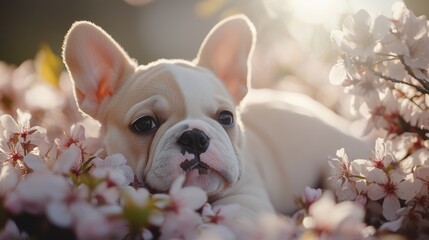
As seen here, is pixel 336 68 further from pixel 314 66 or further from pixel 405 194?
pixel 314 66

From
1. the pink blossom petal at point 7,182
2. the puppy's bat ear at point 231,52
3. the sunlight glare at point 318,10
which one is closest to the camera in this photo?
the pink blossom petal at point 7,182

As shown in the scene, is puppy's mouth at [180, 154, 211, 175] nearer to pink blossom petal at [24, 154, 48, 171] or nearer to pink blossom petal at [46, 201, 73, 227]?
pink blossom petal at [24, 154, 48, 171]

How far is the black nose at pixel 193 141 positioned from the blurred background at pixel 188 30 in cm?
73

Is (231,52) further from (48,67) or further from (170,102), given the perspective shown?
(48,67)

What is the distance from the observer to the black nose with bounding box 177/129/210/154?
1.18 m

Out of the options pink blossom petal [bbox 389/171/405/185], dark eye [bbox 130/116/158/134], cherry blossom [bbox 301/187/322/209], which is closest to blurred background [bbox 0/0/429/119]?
dark eye [bbox 130/116/158/134]

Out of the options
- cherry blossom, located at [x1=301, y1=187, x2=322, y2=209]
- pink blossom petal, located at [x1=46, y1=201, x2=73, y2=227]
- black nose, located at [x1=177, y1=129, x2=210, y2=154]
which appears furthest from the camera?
black nose, located at [x1=177, y1=129, x2=210, y2=154]

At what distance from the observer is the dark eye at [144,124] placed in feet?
4.27

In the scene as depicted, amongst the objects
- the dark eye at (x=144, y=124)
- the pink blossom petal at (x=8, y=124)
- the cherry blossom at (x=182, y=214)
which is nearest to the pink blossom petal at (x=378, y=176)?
the cherry blossom at (x=182, y=214)

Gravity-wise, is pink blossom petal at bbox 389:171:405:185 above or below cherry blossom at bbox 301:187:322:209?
above

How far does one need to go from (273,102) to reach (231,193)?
0.54 m

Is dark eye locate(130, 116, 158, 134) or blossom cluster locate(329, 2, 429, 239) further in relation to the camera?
dark eye locate(130, 116, 158, 134)

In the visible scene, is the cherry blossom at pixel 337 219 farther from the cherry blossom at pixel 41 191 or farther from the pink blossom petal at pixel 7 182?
the pink blossom petal at pixel 7 182

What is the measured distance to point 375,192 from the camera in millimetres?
1036
